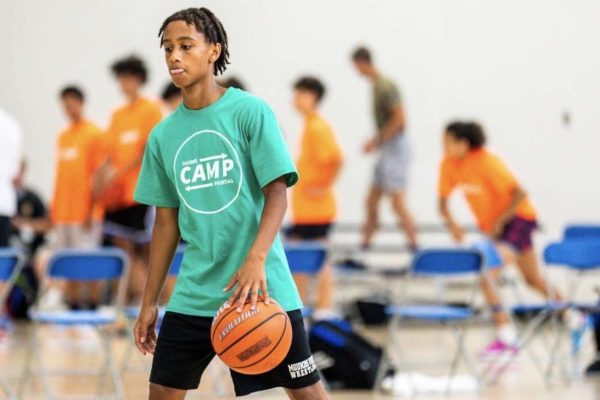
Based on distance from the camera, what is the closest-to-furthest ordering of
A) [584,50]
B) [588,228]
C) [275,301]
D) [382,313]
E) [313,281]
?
[275,301] → [313,281] → [588,228] → [382,313] → [584,50]

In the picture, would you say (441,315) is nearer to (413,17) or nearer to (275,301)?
(275,301)

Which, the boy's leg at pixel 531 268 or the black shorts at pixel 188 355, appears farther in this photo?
the boy's leg at pixel 531 268

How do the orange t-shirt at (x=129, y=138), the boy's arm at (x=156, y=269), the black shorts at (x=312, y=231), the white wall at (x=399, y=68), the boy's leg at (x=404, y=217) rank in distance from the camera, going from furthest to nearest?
the white wall at (x=399, y=68), the boy's leg at (x=404, y=217), the black shorts at (x=312, y=231), the orange t-shirt at (x=129, y=138), the boy's arm at (x=156, y=269)

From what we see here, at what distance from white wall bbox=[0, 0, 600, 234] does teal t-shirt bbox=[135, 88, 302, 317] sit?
7592 mm

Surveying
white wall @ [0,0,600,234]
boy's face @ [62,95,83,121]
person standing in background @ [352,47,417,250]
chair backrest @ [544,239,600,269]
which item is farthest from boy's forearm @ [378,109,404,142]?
chair backrest @ [544,239,600,269]

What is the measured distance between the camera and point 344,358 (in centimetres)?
667

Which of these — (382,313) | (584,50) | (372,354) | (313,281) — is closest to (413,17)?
(584,50)

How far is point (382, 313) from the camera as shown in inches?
379

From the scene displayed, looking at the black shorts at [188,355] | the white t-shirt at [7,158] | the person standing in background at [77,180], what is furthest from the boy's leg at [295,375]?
the person standing in background at [77,180]

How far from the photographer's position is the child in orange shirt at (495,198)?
8.02 metres

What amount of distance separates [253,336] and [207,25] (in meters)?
0.83

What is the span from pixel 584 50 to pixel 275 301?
317 inches

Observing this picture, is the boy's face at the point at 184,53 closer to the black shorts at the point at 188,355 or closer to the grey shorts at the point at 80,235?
the black shorts at the point at 188,355

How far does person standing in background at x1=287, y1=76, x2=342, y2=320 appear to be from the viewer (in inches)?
346
